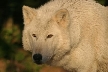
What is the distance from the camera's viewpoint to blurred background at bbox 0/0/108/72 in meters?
16.1

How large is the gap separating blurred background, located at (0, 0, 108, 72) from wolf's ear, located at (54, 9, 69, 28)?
281 inches

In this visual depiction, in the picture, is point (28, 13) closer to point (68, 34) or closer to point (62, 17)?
point (62, 17)

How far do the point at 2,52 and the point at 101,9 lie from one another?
32.1 ft

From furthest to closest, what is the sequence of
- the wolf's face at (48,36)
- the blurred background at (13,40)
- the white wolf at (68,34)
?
the blurred background at (13,40) < the white wolf at (68,34) < the wolf's face at (48,36)

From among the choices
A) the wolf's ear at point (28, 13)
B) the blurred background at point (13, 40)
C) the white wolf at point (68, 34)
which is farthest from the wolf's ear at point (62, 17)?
the blurred background at point (13, 40)

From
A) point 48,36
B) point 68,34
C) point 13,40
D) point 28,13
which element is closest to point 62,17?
point 68,34

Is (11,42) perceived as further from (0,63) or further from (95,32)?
(95,32)

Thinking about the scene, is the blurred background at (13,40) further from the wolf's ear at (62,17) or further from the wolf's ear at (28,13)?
the wolf's ear at (62,17)

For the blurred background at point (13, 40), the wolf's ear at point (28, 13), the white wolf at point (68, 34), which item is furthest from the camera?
the blurred background at point (13, 40)

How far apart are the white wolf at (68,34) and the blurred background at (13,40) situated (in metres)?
6.44

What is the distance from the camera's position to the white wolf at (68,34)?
303 inches

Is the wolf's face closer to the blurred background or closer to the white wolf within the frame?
the white wolf

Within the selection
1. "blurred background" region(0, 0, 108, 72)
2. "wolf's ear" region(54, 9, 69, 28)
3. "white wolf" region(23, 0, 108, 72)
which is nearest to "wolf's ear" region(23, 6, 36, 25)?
"white wolf" region(23, 0, 108, 72)

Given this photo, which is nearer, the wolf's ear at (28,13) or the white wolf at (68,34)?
the white wolf at (68,34)
